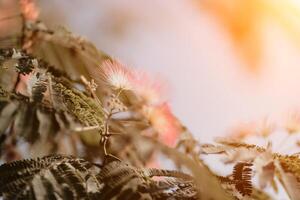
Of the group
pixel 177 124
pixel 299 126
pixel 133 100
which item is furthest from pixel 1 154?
pixel 299 126

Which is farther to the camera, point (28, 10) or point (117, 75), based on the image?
point (28, 10)

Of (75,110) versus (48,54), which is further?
(48,54)

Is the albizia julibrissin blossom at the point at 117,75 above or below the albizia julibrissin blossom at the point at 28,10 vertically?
below

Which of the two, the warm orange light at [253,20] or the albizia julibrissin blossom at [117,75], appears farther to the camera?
the warm orange light at [253,20]

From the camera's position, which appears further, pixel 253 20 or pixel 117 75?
pixel 253 20

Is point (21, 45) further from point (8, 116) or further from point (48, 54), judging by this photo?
point (8, 116)

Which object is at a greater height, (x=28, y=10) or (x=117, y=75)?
(x=28, y=10)

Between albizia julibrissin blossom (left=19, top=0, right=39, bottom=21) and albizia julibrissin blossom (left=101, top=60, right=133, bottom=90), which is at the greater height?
albizia julibrissin blossom (left=19, top=0, right=39, bottom=21)

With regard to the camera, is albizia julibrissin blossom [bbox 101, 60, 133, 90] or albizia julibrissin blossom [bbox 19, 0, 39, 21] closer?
albizia julibrissin blossom [bbox 101, 60, 133, 90]
